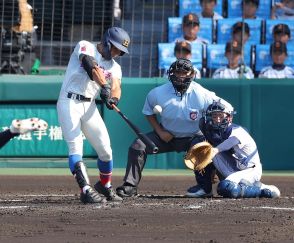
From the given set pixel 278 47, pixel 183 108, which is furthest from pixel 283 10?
pixel 183 108

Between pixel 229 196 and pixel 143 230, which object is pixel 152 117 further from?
pixel 143 230

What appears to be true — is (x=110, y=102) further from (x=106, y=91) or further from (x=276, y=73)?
(x=276, y=73)

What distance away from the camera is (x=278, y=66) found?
13.9 metres

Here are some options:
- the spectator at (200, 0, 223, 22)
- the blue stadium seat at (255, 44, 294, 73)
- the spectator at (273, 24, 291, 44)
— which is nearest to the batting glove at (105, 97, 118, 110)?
the blue stadium seat at (255, 44, 294, 73)

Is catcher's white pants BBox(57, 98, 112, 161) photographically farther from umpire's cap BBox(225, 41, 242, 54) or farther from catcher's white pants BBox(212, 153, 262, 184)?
umpire's cap BBox(225, 41, 242, 54)

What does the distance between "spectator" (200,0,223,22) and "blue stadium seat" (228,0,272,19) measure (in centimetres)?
32

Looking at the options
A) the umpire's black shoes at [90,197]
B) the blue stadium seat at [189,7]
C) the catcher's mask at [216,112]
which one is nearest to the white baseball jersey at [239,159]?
the catcher's mask at [216,112]

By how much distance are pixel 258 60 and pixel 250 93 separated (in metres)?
0.94

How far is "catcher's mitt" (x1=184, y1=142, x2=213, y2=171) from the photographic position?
9.15 m

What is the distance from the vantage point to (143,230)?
23.3ft

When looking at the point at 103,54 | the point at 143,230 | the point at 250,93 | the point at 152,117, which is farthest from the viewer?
the point at 250,93

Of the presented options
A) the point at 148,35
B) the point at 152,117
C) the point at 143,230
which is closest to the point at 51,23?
the point at 148,35

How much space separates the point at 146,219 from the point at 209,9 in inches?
297

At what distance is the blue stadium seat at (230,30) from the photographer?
47.3 ft
